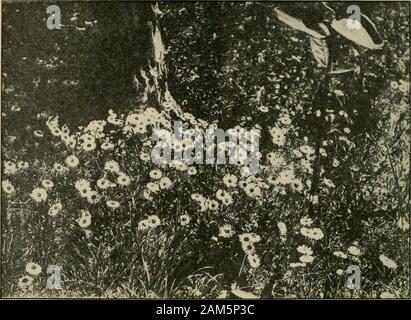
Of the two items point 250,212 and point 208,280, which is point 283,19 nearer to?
point 250,212

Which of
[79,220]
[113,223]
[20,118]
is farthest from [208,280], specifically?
[20,118]

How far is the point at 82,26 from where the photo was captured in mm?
2197

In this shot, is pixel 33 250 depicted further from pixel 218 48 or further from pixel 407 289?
pixel 407 289

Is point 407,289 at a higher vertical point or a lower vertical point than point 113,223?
Result: lower

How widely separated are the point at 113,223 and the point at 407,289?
1.31 metres

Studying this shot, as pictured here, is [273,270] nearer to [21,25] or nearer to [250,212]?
[250,212]

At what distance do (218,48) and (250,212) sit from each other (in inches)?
28.6

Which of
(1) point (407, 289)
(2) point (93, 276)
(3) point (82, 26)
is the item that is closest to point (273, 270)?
(1) point (407, 289)

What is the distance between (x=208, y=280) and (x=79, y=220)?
0.61 m

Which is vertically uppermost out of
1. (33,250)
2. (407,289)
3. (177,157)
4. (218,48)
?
(218,48)

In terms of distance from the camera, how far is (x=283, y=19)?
2.20m

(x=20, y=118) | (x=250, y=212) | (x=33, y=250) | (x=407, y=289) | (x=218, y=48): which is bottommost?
(x=407, y=289)

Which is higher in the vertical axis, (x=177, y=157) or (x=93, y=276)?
(x=177, y=157)

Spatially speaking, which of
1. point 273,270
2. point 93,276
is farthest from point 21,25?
point 273,270
